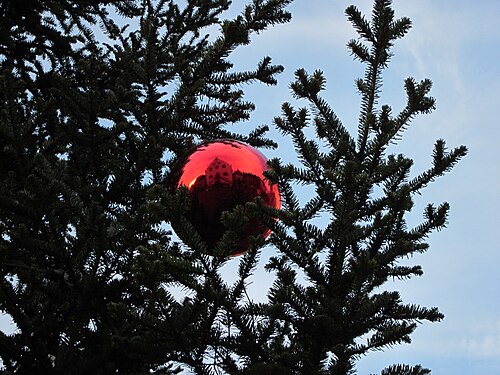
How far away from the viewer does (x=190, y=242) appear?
338cm

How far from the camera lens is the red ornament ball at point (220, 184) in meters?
3.74

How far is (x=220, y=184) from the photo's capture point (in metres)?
3.74

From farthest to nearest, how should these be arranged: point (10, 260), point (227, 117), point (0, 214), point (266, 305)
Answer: point (227, 117) < point (0, 214) < point (10, 260) < point (266, 305)

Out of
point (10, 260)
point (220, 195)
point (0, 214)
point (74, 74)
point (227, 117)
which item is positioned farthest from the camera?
point (74, 74)

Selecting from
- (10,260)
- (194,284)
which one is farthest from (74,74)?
(194,284)

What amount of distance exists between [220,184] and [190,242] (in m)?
0.48

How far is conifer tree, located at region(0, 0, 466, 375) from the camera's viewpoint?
3.32 m

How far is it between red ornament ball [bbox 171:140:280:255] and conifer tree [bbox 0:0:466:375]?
0.62 ft

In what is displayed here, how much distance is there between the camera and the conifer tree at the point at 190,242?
10.9 feet

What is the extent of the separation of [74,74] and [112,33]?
0.66 meters

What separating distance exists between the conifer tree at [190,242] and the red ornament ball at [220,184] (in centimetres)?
19

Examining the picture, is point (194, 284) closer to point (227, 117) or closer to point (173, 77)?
point (173, 77)

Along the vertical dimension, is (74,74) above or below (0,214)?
above

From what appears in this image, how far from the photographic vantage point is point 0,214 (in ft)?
15.1
